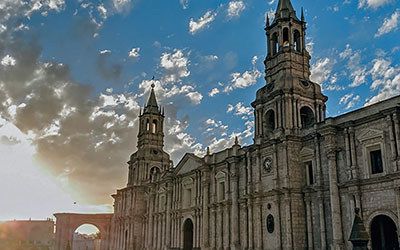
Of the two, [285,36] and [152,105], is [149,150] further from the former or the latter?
[285,36]

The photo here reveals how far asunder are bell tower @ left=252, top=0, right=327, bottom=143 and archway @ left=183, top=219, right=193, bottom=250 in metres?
14.0

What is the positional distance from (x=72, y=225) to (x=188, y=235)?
29.8m

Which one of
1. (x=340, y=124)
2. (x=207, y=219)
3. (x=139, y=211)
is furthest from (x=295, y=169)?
(x=139, y=211)

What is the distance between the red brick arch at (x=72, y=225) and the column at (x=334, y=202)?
145 feet

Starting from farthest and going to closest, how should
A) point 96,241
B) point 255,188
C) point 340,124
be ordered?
1. point 96,241
2. point 255,188
3. point 340,124

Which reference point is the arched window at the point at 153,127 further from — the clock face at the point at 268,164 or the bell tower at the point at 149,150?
the clock face at the point at 268,164

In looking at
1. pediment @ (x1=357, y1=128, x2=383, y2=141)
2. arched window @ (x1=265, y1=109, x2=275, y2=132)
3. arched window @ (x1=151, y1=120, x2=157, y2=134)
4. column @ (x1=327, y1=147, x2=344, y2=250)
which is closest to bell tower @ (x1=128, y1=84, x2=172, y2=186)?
arched window @ (x1=151, y1=120, x2=157, y2=134)

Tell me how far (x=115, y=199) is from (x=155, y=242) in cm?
1379

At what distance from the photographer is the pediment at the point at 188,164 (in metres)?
44.5

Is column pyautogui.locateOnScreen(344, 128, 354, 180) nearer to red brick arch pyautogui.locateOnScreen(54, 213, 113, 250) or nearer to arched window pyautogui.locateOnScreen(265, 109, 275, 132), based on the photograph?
arched window pyautogui.locateOnScreen(265, 109, 275, 132)

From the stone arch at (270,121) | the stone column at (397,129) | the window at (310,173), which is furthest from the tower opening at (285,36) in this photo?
the stone column at (397,129)

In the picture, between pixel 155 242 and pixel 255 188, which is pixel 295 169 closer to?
pixel 255 188

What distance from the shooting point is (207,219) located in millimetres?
40812

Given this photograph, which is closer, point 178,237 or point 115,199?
point 178,237
